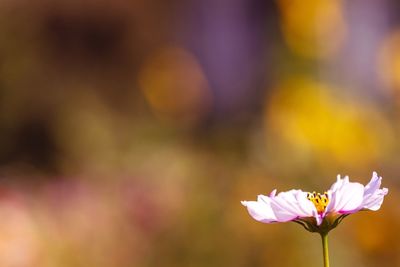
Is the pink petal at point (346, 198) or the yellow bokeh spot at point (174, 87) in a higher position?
the yellow bokeh spot at point (174, 87)

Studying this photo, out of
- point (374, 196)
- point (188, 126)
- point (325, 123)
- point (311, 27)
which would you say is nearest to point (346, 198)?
point (374, 196)

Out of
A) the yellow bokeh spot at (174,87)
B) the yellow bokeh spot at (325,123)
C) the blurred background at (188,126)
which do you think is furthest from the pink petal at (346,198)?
the yellow bokeh spot at (174,87)

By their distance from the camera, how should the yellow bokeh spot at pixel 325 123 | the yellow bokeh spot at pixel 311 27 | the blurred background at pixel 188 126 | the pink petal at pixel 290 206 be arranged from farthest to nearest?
the yellow bokeh spot at pixel 311 27 → the yellow bokeh spot at pixel 325 123 → the blurred background at pixel 188 126 → the pink petal at pixel 290 206

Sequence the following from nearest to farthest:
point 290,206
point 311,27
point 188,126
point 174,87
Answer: point 290,206 < point 188,126 < point 311,27 < point 174,87

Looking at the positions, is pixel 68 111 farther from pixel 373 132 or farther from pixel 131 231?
pixel 131 231

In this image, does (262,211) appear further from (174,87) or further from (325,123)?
(174,87)

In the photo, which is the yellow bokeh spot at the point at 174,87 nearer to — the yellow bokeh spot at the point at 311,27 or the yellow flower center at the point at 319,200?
the yellow bokeh spot at the point at 311,27
